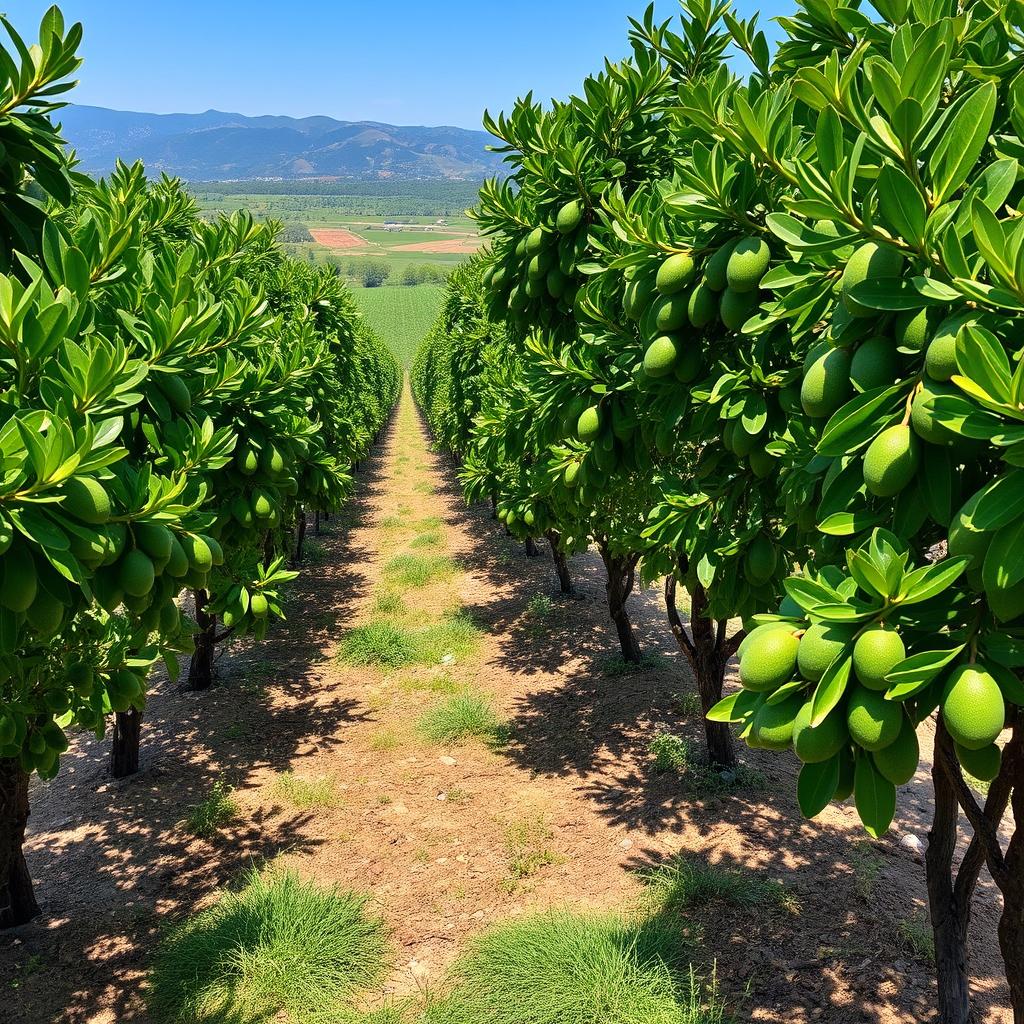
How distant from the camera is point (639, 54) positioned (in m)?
4.01

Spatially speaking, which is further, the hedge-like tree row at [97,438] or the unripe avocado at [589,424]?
the unripe avocado at [589,424]

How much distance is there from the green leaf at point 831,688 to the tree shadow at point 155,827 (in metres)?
4.58

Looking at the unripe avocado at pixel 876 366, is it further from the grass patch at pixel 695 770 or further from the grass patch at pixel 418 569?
the grass patch at pixel 418 569

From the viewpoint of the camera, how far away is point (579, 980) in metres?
4.00

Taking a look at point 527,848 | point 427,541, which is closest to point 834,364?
point 527,848


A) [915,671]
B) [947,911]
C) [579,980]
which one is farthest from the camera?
[579,980]

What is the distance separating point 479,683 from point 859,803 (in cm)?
779

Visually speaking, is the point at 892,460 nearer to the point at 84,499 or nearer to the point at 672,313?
the point at 672,313

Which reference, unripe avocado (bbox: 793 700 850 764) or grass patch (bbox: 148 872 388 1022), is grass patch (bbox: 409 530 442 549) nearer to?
grass patch (bbox: 148 872 388 1022)

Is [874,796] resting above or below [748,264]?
below

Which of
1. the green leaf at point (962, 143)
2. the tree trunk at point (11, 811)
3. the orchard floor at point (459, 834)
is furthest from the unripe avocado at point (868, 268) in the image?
the tree trunk at point (11, 811)

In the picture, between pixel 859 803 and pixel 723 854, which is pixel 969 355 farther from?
pixel 723 854

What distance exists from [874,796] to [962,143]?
1.32 metres

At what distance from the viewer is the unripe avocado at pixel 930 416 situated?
4.53 ft
